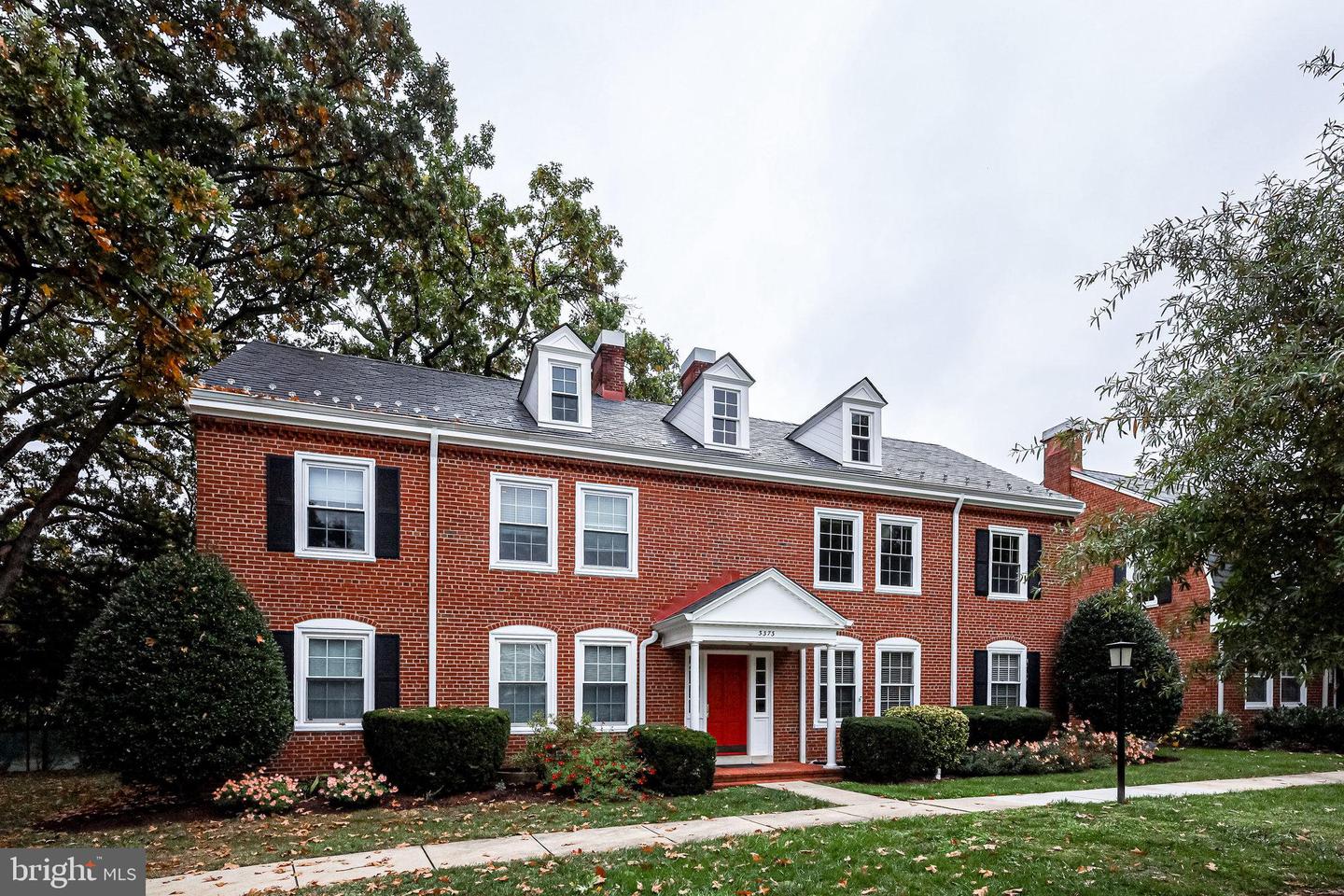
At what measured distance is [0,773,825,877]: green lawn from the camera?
27.9ft

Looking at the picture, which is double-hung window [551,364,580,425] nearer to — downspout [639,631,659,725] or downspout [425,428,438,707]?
downspout [425,428,438,707]

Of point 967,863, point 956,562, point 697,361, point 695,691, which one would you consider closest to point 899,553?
point 956,562

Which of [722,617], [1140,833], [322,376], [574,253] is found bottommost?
[1140,833]

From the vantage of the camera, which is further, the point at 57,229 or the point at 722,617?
the point at 722,617

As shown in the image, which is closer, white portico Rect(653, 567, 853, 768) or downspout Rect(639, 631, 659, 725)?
white portico Rect(653, 567, 853, 768)

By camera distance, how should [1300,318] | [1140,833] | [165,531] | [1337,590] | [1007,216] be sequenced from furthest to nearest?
[165,531]
[1007,216]
[1140,833]
[1300,318]
[1337,590]

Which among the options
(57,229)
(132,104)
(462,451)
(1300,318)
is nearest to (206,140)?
(132,104)

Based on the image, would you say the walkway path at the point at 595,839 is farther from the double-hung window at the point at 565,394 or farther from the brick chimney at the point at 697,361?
the brick chimney at the point at 697,361

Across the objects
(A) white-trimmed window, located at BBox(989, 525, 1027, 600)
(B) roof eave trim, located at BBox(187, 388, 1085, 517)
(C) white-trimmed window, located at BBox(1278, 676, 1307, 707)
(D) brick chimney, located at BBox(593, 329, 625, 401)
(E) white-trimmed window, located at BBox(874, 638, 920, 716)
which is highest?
(D) brick chimney, located at BBox(593, 329, 625, 401)

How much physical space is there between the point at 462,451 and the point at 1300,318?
11144mm

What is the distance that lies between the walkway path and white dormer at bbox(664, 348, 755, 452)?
6536 mm

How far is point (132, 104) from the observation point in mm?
12602

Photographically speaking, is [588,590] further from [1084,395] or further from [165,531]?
[165,531]

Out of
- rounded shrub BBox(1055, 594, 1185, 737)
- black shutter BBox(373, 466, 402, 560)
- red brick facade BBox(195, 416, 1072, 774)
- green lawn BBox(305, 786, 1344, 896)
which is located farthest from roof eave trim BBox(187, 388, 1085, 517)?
green lawn BBox(305, 786, 1344, 896)
